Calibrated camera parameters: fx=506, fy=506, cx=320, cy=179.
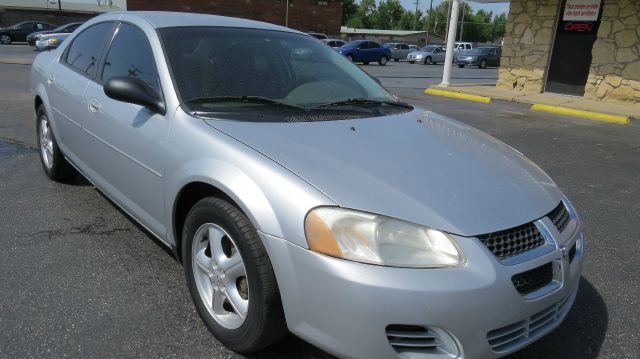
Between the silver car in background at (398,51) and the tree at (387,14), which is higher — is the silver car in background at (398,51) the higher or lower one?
the lower one

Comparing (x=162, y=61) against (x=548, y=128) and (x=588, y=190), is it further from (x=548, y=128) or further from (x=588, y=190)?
(x=548, y=128)

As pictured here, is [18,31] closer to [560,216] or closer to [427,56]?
[427,56]

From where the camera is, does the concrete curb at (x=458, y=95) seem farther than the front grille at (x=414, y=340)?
Yes

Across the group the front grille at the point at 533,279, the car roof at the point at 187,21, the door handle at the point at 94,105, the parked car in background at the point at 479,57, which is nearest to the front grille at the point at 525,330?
the front grille at the point at 533,279

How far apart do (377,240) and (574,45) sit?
541 inches

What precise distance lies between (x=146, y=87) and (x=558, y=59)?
13.7m

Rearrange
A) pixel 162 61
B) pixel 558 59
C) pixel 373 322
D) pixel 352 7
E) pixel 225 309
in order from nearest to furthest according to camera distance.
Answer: pixel 373 322
pixel 225 309
pixel 162 61
pixel 558 59
pixel 352 7

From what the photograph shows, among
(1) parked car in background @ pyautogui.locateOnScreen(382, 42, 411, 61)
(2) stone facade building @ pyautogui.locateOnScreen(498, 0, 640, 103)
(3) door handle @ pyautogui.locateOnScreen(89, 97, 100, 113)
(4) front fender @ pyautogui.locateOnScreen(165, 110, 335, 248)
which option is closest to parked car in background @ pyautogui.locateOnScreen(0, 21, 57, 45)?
(1) parked car in background @ pyautogui.locateOnScreen(382, 42, 411, 61)

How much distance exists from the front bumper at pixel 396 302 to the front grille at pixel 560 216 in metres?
0.38

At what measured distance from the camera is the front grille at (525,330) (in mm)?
1957

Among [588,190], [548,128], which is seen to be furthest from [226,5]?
[588,190]

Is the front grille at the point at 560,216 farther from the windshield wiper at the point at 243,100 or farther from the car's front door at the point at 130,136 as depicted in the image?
the car's front door at the point at 130,136

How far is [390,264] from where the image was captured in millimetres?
1858

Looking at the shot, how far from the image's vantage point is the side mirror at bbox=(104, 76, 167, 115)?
2705mm
